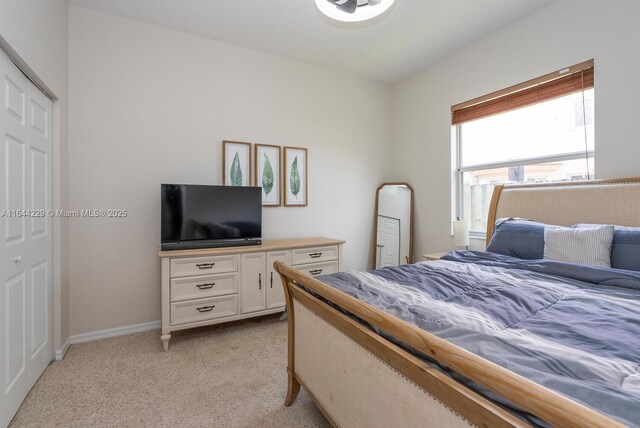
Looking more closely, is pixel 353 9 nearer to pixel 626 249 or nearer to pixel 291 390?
pixel 626 249

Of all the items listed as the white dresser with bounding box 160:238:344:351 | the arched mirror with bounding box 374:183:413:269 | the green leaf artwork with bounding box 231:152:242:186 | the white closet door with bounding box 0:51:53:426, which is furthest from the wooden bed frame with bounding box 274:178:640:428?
the arched mirror with bounding box 374:183:413:269

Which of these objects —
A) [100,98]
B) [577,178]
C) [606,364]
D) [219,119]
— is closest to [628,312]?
[606,364]

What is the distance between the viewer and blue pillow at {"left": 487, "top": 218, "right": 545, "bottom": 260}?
6.76 ft

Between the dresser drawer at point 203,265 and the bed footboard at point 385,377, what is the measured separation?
106cm

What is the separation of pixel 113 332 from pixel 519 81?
436cm

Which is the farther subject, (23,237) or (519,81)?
(519,81)

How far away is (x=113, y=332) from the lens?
8.52ft

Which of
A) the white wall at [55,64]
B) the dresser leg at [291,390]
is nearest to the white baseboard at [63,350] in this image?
the white wall at [55,64]

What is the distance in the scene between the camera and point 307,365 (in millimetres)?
1514

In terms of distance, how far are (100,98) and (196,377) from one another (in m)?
2.43

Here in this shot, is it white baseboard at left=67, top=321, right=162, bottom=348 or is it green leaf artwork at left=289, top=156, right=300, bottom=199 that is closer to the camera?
white baseboard at left=67, top=321, right=162, bottom=348

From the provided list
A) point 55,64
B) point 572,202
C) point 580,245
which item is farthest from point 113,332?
point 572,202

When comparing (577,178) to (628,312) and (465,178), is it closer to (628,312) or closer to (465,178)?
(465,178)

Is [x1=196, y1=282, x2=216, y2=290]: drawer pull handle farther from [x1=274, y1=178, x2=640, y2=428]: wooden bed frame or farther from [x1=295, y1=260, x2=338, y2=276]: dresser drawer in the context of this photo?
[x1=274, y1=178, x2=640, y2=428]: wooden bed frame
